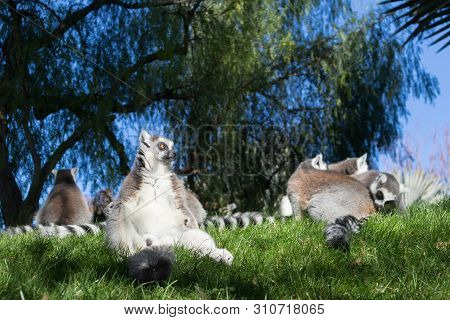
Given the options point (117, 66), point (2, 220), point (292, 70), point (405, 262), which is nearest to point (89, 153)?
point (117, 66)

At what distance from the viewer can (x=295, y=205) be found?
695cm

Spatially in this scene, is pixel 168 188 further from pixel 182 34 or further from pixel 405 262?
pixel 182 34

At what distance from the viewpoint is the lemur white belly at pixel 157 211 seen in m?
4.51

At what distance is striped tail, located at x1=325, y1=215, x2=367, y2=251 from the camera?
189 inches

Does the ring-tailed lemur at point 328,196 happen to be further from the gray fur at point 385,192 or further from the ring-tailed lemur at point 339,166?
the ring-tailed lemur at point 339,166

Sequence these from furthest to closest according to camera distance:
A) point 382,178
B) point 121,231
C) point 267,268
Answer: point 382,178, point 121,231, point 267,268

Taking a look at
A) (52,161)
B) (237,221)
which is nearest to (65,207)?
(237,221)

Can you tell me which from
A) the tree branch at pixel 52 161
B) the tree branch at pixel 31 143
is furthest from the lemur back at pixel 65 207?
the tree branch at pixel 31 143

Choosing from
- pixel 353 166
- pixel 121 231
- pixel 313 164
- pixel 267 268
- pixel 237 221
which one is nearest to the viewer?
pixel 267 268

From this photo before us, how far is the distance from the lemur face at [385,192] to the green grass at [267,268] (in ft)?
3.34

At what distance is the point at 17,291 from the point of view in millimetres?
3156

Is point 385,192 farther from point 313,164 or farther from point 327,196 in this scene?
point 313,164

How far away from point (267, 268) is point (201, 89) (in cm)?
733

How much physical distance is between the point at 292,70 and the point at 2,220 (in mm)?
6542
